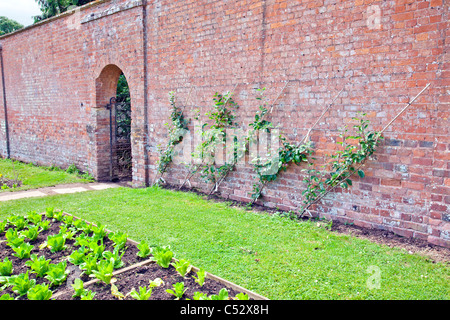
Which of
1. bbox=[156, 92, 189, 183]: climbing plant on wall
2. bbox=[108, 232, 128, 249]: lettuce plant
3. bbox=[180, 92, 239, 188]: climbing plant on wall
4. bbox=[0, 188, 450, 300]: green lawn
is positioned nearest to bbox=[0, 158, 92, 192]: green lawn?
bbox=[0, 188, 450, 300]: green lawn

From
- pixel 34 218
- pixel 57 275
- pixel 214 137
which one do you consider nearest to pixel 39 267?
pixel 57 275

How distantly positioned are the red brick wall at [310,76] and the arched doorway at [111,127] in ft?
Answer: 0.24

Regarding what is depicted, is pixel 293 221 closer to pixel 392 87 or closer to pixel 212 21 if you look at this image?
pixel 392 87

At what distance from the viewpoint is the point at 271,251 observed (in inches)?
144

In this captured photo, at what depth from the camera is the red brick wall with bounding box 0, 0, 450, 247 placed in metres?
3.71

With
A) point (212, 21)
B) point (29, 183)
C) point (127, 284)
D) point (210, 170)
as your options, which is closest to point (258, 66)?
point (212, 21)

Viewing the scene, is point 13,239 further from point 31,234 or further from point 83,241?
point 83,241

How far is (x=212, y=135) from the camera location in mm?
5770

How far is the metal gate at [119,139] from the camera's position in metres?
8.35

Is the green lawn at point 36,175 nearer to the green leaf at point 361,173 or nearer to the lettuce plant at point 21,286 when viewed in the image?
the lettuce plant at point 21,286

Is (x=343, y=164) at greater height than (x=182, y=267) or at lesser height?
greater

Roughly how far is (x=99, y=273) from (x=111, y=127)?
602cm

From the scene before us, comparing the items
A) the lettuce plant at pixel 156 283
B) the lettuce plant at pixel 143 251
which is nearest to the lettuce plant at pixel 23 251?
the lettuce plant at pixel 143 251

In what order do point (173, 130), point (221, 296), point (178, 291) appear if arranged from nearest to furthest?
point (221, 296), point (178, 291), point (173, 130)
